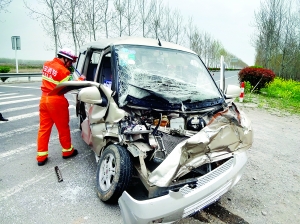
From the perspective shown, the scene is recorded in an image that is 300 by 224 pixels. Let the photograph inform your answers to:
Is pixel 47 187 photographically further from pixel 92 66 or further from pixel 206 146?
pixel 92 66

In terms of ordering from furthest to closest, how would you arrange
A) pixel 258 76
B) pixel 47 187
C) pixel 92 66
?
→ 1. pixel 258 76
2. pixel 92 66
3. pixel 47 187

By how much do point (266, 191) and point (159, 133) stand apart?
5.96 ft

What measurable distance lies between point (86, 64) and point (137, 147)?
2.51 meters

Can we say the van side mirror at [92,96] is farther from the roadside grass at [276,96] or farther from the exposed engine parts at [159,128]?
the roadside grass at [276,96]

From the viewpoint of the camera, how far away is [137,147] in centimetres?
237

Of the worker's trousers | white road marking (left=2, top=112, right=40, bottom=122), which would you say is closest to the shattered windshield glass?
the worker's trousers

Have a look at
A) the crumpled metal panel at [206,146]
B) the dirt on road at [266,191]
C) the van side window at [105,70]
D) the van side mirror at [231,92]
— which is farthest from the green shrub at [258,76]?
the crumpled metal panel at [206,146]

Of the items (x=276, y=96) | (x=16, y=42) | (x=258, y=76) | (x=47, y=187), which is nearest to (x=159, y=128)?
(x=47, y=187)

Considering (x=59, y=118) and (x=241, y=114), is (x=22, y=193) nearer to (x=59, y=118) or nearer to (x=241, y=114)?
(x=59, y=118)

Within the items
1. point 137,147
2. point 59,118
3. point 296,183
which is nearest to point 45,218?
point 137,147

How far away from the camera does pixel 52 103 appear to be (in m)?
3.49

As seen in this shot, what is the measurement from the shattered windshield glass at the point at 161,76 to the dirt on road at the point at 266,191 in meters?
1.31

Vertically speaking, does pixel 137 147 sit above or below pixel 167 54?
below

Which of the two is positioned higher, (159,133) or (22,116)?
(159,133)
